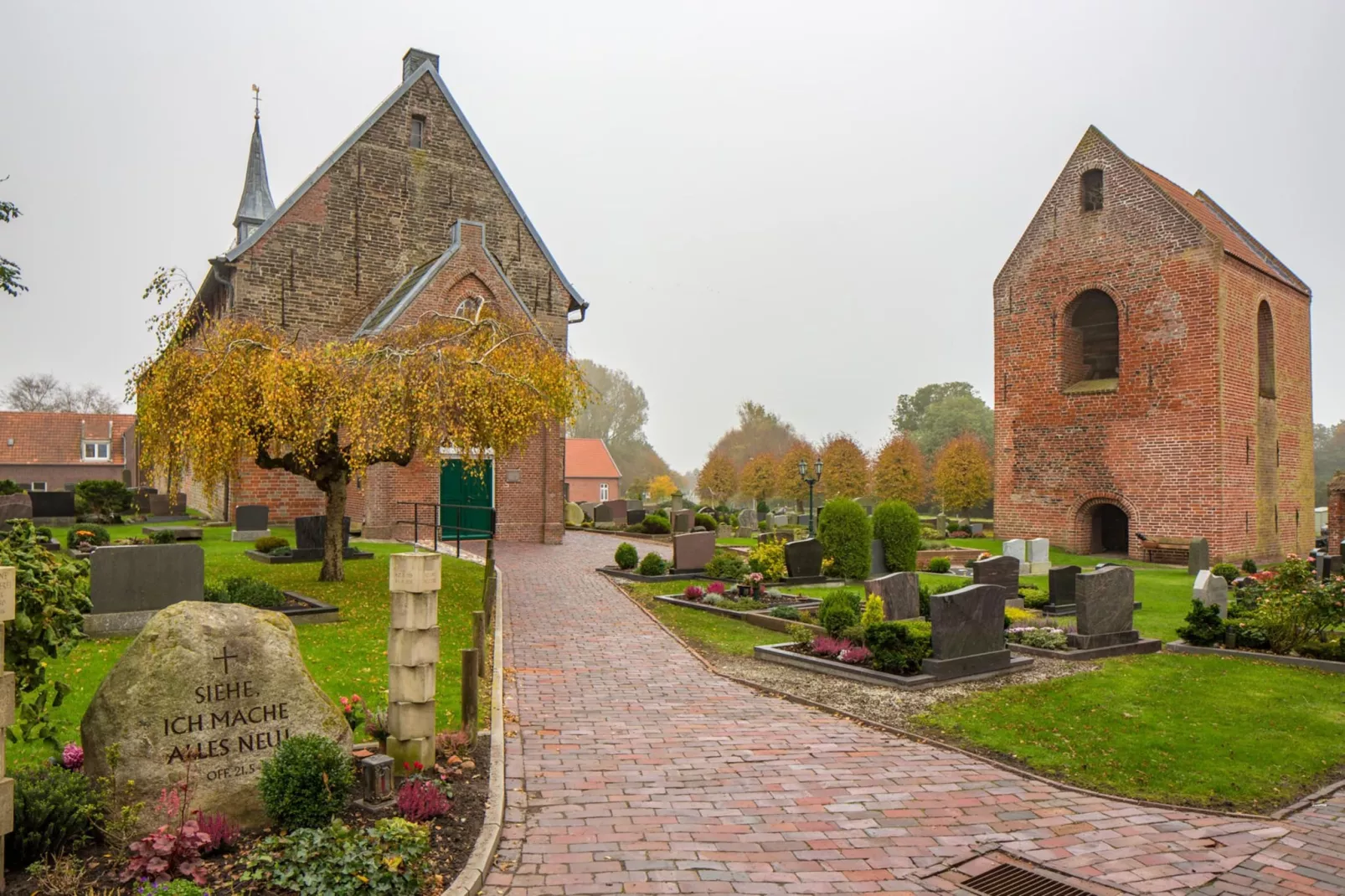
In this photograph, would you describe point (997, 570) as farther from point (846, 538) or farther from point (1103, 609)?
point (846, 538)

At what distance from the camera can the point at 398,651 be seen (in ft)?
20.2

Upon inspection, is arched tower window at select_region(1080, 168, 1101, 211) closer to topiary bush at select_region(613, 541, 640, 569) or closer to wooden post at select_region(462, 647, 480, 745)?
topiary bush at select_region(613, 541, 640, 569)

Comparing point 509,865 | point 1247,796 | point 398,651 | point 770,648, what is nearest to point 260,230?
point 770,648

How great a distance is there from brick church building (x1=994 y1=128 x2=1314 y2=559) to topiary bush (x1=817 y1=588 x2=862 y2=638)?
52.4 feet

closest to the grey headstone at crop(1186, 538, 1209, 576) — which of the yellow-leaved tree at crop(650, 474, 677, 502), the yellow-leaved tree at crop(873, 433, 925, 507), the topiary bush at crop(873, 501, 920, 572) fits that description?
the topiary bush at crop(873, 501, 920, 572)

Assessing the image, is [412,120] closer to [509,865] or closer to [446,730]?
[446,730]

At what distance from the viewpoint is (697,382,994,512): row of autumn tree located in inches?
1615

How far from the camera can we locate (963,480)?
133 feet

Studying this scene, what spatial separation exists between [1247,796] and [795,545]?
38.4ft

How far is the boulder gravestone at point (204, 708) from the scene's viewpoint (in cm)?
500

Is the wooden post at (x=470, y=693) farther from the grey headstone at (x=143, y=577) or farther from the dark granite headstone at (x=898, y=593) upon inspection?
the dark granite headstone at (x=898, y=593)

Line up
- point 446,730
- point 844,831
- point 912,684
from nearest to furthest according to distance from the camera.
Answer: point 844,831, point 446,730, point 912,684

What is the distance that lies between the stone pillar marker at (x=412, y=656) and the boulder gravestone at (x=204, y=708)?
0.57 m

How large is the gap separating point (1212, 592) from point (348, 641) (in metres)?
12.0
